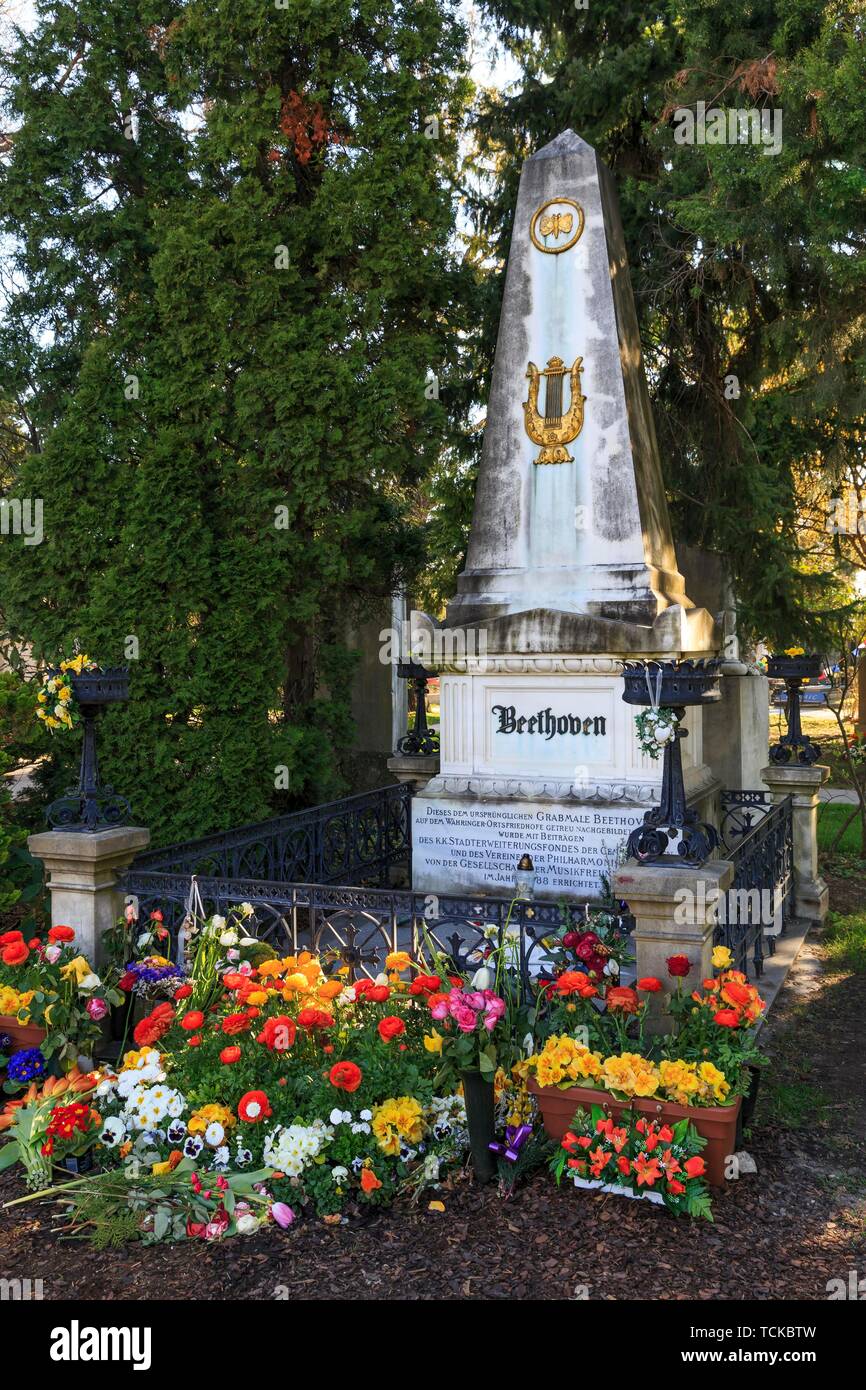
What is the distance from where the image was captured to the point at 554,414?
7.89m

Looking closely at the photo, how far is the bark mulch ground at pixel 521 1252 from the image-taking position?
3.31 meters

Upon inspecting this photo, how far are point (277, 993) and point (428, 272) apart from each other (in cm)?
693

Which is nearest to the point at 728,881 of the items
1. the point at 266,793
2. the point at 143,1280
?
the point at 143,1280

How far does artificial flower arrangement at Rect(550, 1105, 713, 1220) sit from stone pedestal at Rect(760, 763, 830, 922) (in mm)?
4931

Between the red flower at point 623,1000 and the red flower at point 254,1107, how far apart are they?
1.41 m

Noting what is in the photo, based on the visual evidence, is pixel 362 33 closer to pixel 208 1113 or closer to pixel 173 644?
pixel 173 644

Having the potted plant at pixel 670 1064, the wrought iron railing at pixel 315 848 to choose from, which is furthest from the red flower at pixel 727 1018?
the wrought iron railing at pixel 315 848

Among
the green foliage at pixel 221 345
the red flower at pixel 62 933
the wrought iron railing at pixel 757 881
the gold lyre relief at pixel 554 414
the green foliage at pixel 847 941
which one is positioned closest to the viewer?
the red flower at pixel 62 933

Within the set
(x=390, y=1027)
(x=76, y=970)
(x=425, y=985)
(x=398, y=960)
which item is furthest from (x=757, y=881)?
(x=76, y=970)

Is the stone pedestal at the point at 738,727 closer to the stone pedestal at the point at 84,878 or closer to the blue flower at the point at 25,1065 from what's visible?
the stone pedestal at the point at 84,878

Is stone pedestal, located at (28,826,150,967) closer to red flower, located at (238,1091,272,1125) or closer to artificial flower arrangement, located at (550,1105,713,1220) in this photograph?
red flower, located at (238,1091,272,1125)

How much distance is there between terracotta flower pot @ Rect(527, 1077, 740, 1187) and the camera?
12.3 feet

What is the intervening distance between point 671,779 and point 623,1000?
1108 mm

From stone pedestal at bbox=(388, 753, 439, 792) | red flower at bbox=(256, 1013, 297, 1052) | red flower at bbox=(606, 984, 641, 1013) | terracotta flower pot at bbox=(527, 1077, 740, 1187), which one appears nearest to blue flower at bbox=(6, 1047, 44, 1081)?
red flower at bbox=(256, 1013, 297, 1052)
